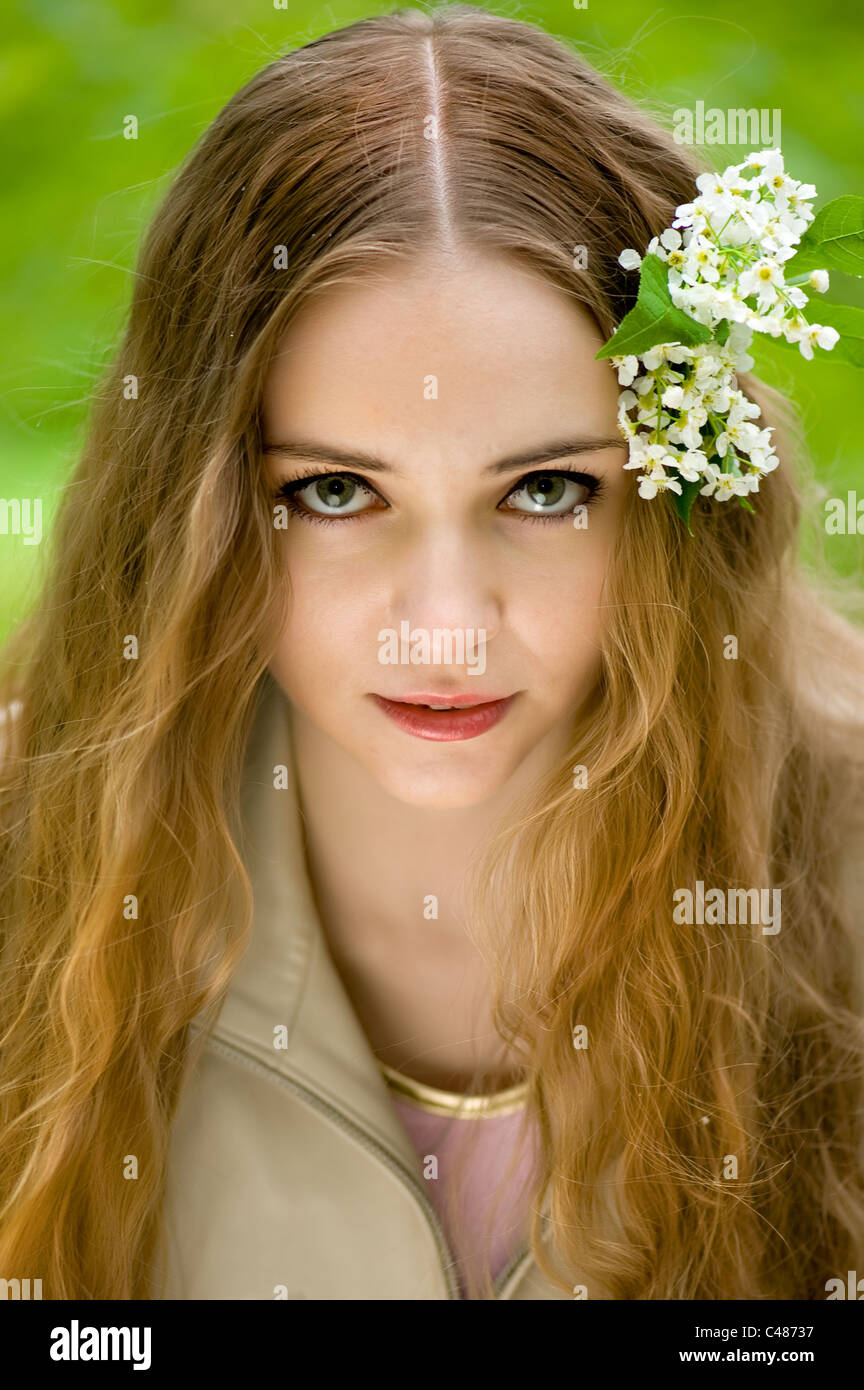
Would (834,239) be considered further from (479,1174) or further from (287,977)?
(479,1174)

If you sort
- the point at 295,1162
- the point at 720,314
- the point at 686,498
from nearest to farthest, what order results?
the point at 720,314 → the point at 686,498 → the point at 295,1162

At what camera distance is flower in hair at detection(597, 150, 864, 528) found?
1.05 metres

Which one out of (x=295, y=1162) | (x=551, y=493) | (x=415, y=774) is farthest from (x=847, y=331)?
(x=295, y=1162)

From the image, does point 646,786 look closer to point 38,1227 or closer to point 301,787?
point 301,787

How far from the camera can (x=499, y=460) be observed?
109cm

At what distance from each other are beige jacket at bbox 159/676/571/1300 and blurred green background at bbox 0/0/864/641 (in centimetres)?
66

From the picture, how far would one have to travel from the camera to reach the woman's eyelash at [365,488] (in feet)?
3.77

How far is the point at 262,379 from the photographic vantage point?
113 cm

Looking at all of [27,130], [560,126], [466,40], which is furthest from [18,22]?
[560,126]

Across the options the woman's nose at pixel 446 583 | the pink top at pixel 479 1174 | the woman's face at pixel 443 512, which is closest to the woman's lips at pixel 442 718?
the woman's face at pixel 443 512

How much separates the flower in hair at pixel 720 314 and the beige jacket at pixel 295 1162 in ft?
2.09

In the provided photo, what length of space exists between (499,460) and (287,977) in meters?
0.60

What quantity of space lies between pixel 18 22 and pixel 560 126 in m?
0.96

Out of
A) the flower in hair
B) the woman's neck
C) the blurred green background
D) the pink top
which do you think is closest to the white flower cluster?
the flower in hair
